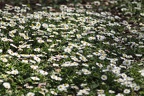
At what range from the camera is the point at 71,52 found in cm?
602

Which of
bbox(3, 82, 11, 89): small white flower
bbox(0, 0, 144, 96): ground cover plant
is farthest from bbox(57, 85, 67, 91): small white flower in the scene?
bbox(3, 82, 11, 89): small white flower

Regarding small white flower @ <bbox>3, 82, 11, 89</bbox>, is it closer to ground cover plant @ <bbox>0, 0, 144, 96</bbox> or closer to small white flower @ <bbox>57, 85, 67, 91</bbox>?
ground cover plant @ <bbox>0, 0, 144, 96</bbox>

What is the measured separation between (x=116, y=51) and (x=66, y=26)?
1285 mm

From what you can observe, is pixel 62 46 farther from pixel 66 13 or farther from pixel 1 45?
pixel 66 13

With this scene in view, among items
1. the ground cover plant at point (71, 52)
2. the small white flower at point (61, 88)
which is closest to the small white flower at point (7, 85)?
the ground cover plant at point (71, 52)

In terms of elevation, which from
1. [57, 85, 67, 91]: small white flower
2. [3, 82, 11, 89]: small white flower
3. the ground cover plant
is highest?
the ground cover plant

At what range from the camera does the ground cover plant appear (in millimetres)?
5043

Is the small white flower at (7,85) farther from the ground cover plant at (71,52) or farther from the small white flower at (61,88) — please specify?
the small white flower at (61,88)

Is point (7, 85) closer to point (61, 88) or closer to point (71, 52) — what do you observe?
point (61, 88)

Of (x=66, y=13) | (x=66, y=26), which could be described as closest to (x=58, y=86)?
(x=66, y=26)

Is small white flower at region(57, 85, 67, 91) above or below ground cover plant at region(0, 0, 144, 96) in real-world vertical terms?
below

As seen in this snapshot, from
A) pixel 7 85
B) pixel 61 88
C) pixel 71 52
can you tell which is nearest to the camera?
pixel 7 85

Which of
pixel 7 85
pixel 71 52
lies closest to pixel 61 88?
pixel 7 85

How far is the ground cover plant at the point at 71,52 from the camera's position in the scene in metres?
5.04
